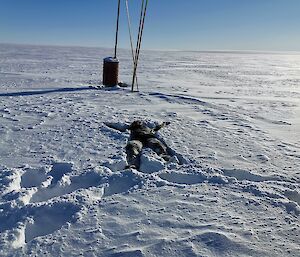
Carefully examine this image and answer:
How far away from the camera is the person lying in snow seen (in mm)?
3760

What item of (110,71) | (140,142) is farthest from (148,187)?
(110,71)

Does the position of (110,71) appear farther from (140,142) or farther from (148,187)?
(148,187)

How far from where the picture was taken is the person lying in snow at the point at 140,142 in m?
3.76

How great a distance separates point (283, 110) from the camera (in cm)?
670

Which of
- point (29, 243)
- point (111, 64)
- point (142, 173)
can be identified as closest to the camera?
point (29, 243)

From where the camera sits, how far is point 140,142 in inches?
166

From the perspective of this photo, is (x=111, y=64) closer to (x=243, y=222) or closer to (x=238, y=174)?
(x=238, y=174)

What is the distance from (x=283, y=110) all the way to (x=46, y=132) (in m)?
4.79

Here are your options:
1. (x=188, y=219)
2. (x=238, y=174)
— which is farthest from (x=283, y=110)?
(x=188, y=219)

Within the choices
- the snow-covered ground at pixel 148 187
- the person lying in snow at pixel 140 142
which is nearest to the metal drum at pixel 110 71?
the snow-covered ground at pixel 148 187

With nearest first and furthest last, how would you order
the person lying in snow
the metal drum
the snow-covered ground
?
the snow-covered ground → the person lying in snow → the metal drum

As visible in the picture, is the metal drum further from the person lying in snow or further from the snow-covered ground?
the person lying in snow

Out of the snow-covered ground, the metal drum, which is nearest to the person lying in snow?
the snow-covered ground

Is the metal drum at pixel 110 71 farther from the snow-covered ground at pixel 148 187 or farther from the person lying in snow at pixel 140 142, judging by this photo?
the person lying in snow at pixel 140 142
